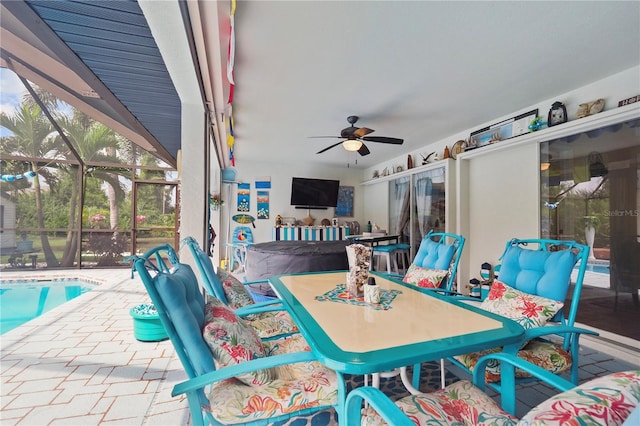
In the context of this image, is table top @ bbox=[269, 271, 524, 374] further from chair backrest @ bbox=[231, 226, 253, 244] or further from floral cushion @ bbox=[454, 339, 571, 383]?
chair backrest @ bbox=[231, 226, 253, 244]

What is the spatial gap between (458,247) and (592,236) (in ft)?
5.79

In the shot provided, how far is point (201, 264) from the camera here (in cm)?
165

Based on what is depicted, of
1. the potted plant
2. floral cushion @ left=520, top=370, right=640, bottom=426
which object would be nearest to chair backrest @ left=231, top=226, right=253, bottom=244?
the potted plant

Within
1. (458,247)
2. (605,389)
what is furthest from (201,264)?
(458,247)

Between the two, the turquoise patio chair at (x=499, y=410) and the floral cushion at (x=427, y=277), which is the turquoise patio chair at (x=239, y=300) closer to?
the turquoise patio chair at (x=499, y=410)

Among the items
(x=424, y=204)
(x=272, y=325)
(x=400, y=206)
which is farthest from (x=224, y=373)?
(x=400, y=206)

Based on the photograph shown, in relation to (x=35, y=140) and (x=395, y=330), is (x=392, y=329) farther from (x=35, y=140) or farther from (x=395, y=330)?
(x=35, y=140)

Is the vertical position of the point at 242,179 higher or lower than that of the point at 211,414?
higher

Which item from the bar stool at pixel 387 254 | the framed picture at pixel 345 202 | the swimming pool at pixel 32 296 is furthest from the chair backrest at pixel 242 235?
the bar stool at pixel 387 254

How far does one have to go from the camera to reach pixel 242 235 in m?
6.62

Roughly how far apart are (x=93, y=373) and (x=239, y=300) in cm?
136

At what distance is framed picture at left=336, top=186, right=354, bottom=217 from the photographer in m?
7.38

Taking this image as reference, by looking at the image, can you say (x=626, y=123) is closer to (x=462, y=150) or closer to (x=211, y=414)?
(x=462, y=150)

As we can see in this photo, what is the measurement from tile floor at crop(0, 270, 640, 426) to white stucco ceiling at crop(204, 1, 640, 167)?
2331mm
